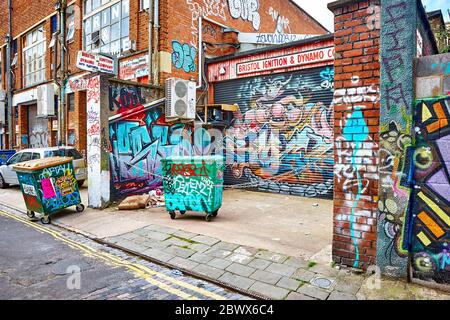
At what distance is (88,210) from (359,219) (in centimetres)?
702

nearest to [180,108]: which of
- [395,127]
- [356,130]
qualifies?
[356,130]

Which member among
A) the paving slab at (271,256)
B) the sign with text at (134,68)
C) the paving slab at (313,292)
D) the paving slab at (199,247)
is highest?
the sign with text at (134,68)

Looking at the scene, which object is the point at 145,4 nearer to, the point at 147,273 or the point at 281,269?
the point at 147,273

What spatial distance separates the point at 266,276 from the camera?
4074mm

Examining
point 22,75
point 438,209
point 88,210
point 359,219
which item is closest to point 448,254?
point 438,209

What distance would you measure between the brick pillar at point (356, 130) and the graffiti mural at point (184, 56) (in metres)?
8.14

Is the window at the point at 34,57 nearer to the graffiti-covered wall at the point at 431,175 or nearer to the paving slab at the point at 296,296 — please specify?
the paving slab at the point at 296,296

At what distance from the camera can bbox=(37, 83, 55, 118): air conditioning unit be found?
1574cm

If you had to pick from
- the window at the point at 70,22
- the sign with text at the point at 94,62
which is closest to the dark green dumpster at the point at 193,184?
the sign with text at the point at 94,62

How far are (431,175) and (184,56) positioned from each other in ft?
33.2

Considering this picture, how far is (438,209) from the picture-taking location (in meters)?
3.60

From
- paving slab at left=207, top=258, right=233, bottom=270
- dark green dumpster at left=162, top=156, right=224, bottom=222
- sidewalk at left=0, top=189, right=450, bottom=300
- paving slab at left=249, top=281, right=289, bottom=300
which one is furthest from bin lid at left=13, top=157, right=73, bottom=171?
paving slab at left=249, top=281, right=289, bottom=300

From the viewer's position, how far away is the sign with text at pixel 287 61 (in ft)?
31.6
